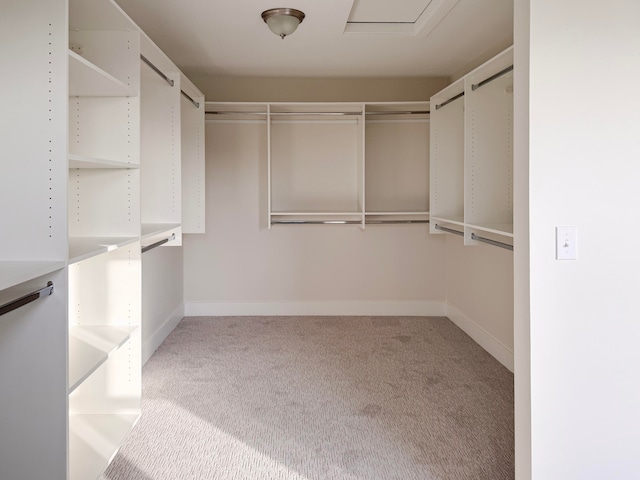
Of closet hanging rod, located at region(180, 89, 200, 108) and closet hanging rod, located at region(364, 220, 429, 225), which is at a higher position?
closet hanging rod, located at region(180, 89, 200, 108)

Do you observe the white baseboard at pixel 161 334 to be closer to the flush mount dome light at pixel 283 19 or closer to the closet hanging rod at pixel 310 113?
the closet hanging rod at pixel 310 113

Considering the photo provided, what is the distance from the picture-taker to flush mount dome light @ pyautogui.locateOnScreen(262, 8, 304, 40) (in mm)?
3098

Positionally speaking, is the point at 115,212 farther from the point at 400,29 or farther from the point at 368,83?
the point at 368,83

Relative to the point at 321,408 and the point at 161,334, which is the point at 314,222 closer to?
the point at 161,334

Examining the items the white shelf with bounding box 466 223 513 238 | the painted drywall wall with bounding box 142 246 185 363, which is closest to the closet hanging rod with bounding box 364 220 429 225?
the white shelf with bounding box 466 223 513 238

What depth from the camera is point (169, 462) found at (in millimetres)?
2389

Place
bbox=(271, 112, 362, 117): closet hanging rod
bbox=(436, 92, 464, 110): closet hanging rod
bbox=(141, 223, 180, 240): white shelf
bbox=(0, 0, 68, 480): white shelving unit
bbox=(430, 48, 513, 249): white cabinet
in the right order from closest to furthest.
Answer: bbox=(0, 0, 68, 480): white shelving unit → bbox=(141, 223, 180, 240): white shelf → bbox=(430, 48, 513, 249): white cabinet → bbox=(436, 92, 464, 110): closet hanging rod → bbox=(271, 112, 362, 117): closet hanging rod

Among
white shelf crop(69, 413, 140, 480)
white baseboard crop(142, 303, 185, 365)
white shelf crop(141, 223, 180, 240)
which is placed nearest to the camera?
white shelf crop(69, 413, 140, 480)

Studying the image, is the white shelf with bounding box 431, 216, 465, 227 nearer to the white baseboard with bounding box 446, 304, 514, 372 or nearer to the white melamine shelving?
the white melamine shelving

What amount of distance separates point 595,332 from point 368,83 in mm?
3770

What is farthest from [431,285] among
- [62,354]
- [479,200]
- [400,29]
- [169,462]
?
[62,354]

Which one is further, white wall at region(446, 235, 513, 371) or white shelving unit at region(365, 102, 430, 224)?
white shelving unit at region(365, 102, 430, 224)

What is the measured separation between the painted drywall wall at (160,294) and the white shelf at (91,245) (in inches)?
56.1

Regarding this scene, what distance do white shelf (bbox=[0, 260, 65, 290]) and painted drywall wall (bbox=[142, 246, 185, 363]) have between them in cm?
217
